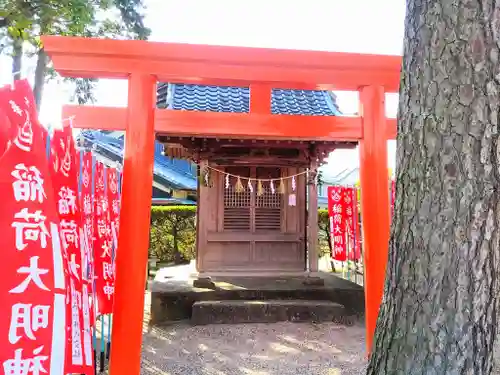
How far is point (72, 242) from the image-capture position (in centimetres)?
287

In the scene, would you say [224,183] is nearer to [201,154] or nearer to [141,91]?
[201,154]

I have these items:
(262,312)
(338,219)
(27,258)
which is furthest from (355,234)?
(27,258)

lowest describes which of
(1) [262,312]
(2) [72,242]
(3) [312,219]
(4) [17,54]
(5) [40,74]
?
(1) [262,312]

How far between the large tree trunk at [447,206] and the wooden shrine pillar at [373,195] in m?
1.84

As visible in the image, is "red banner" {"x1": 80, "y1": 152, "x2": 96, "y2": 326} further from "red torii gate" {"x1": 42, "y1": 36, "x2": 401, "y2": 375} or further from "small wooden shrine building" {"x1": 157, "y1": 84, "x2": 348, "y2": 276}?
"small wooden shrine building" {"x1": 157, "y1": 84, "x2": 348, "y2": 276}

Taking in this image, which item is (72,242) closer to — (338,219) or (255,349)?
(255,349)

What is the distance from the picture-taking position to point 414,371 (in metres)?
1.81

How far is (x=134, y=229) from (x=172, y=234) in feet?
33.8

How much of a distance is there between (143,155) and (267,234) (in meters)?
5.58

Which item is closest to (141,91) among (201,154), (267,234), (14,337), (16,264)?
(16,264)

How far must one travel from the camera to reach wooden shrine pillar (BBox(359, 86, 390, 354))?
376cm

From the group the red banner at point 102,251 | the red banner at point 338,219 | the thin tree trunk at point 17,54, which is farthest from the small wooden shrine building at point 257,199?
the red banner at point 102,251

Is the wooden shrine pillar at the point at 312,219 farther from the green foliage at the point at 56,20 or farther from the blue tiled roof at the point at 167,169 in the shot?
the blue tiled roof at the point at 167,169

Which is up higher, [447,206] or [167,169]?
[167,169]
